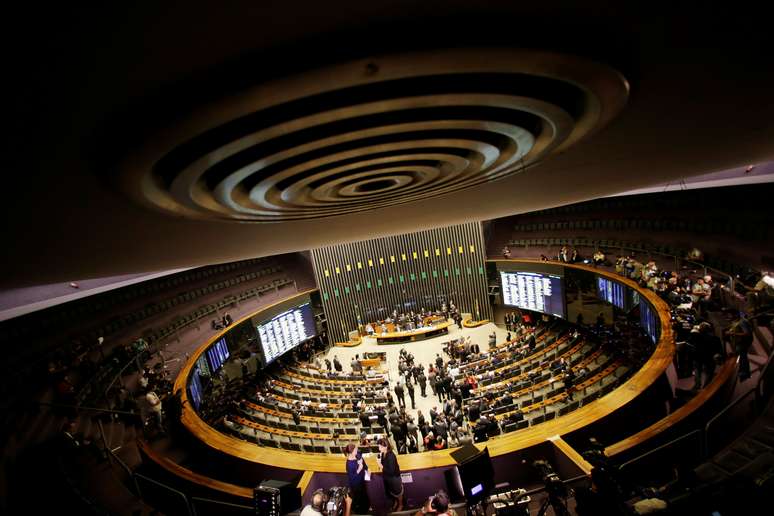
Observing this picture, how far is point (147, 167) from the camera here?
157 centimetres

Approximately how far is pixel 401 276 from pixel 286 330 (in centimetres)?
887

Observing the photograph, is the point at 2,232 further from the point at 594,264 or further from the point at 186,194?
the point at 594,264

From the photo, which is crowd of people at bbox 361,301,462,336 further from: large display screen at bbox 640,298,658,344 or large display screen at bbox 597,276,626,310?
large display screen at bbox 640,298,658,344

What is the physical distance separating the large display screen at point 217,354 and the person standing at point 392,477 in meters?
10.3

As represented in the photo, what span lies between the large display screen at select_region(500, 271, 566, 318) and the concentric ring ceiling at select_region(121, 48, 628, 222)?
16.7 metres

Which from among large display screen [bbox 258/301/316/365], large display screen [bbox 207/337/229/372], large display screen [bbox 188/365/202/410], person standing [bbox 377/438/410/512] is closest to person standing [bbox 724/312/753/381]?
person standing [bbox 377/438/410/512]

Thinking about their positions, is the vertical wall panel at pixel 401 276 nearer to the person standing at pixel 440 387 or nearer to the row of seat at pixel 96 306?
the row of seat at pixel 96 306

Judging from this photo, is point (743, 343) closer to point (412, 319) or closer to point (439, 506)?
point (439, 506)

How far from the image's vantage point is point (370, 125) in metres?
1.82

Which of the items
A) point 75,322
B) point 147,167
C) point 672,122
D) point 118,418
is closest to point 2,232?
point 147,167

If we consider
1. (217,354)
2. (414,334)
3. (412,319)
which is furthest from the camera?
(412,319)

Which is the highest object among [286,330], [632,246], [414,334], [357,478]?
[632,246]

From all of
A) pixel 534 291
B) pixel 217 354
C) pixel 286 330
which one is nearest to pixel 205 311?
pixel 217 354

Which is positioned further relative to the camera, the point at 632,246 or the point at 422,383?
the point at 632,246
